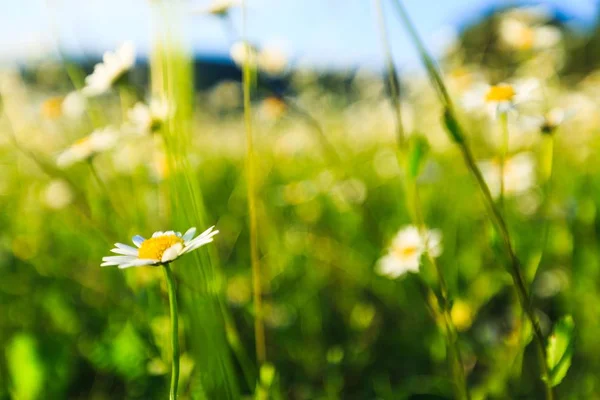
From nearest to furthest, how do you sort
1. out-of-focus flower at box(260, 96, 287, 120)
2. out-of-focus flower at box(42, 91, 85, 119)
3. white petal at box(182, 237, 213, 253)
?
1. white petal at box(182, 237, 213, 253)
2. out-of-focus flower at box(42, 91, 85, 119)
3. out-of-focus flower at box(260, 96, 287, 120)

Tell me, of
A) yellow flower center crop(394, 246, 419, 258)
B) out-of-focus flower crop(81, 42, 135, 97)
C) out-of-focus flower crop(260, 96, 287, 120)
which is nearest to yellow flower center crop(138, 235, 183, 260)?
out-of-focus flower crop(81, 42, 135, 97)

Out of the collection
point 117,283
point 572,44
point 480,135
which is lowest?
point 480,135

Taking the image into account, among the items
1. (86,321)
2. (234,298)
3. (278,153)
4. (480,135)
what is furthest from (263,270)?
(278,153)

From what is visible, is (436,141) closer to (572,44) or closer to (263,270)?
(572,44)

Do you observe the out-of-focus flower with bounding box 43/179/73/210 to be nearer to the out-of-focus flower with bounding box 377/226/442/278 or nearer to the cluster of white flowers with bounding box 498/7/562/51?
the out-of-focus flower with bounding box 377/226/442/278

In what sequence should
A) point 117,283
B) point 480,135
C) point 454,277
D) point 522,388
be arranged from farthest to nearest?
1. point 480,135
2. point 117,283
3. point 454,277
4. point 522,388

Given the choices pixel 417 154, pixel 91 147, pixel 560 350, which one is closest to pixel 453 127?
pixel 417 154
